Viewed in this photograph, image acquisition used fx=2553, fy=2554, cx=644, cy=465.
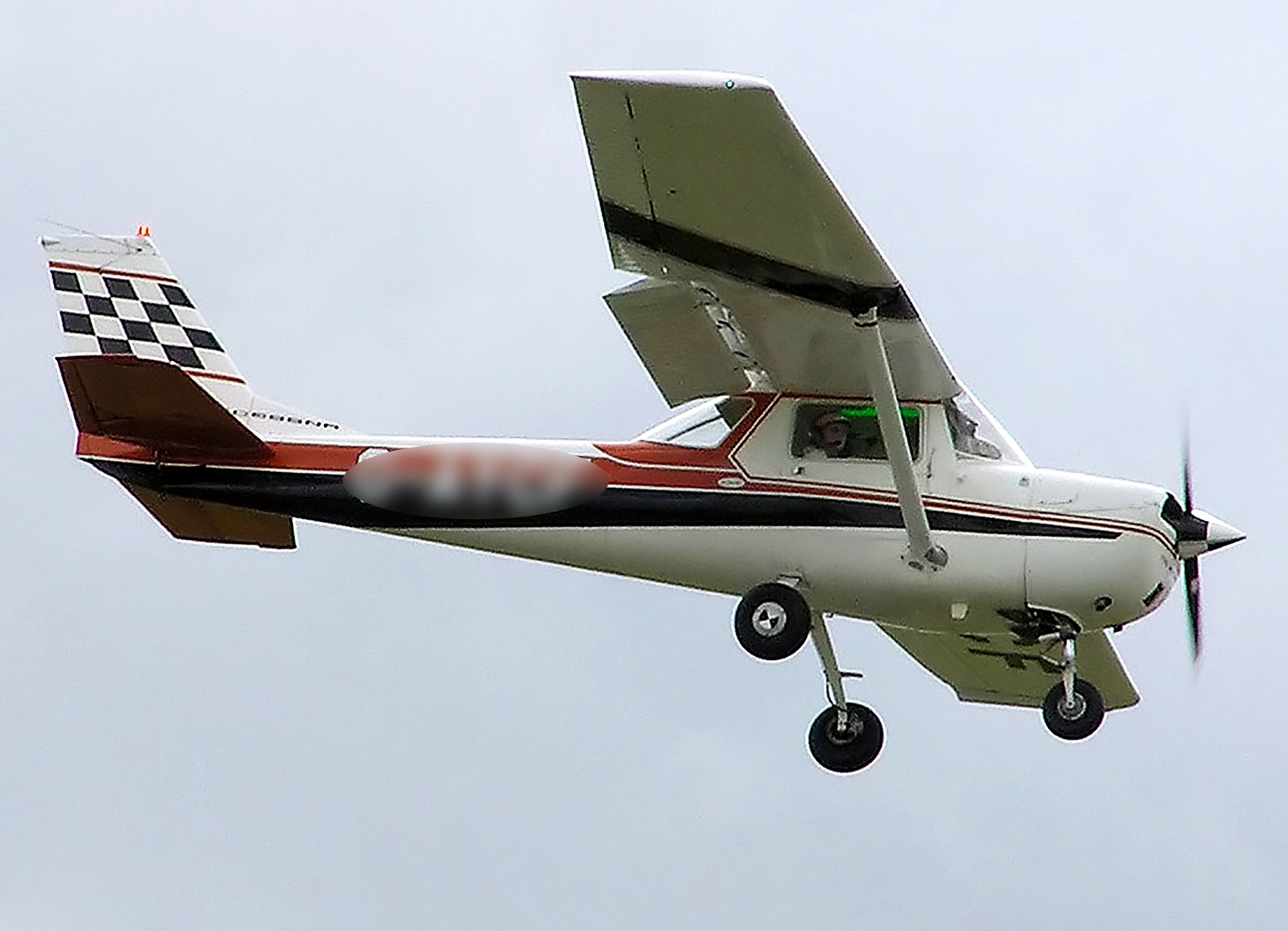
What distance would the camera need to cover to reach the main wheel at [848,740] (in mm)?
19250

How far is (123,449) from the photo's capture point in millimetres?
18828

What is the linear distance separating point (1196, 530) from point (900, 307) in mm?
2750

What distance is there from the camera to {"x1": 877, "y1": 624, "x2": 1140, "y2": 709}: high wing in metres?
20.6

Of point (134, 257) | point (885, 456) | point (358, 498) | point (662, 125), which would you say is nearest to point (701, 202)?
point (662, 125)

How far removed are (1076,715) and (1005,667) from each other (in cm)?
→ 300

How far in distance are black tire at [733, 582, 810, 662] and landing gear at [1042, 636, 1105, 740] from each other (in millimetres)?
1895

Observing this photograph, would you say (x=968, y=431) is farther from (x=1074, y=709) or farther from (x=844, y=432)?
(x=1074, y=709)

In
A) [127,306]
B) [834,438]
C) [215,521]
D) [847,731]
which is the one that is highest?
[127,306]

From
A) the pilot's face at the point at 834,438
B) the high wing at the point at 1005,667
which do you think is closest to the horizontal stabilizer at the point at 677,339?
the pilot's face at the point at 834,438

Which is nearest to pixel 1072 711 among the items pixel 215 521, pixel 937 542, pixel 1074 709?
pixel 1074 709

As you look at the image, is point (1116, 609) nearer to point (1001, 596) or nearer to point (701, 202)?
point (1001, 596)

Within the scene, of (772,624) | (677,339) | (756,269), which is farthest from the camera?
(677,339)

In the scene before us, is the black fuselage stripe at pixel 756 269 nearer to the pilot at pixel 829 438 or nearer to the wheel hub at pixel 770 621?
the pilot at pixel 829 438

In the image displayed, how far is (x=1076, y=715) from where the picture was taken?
18328 millimetres
